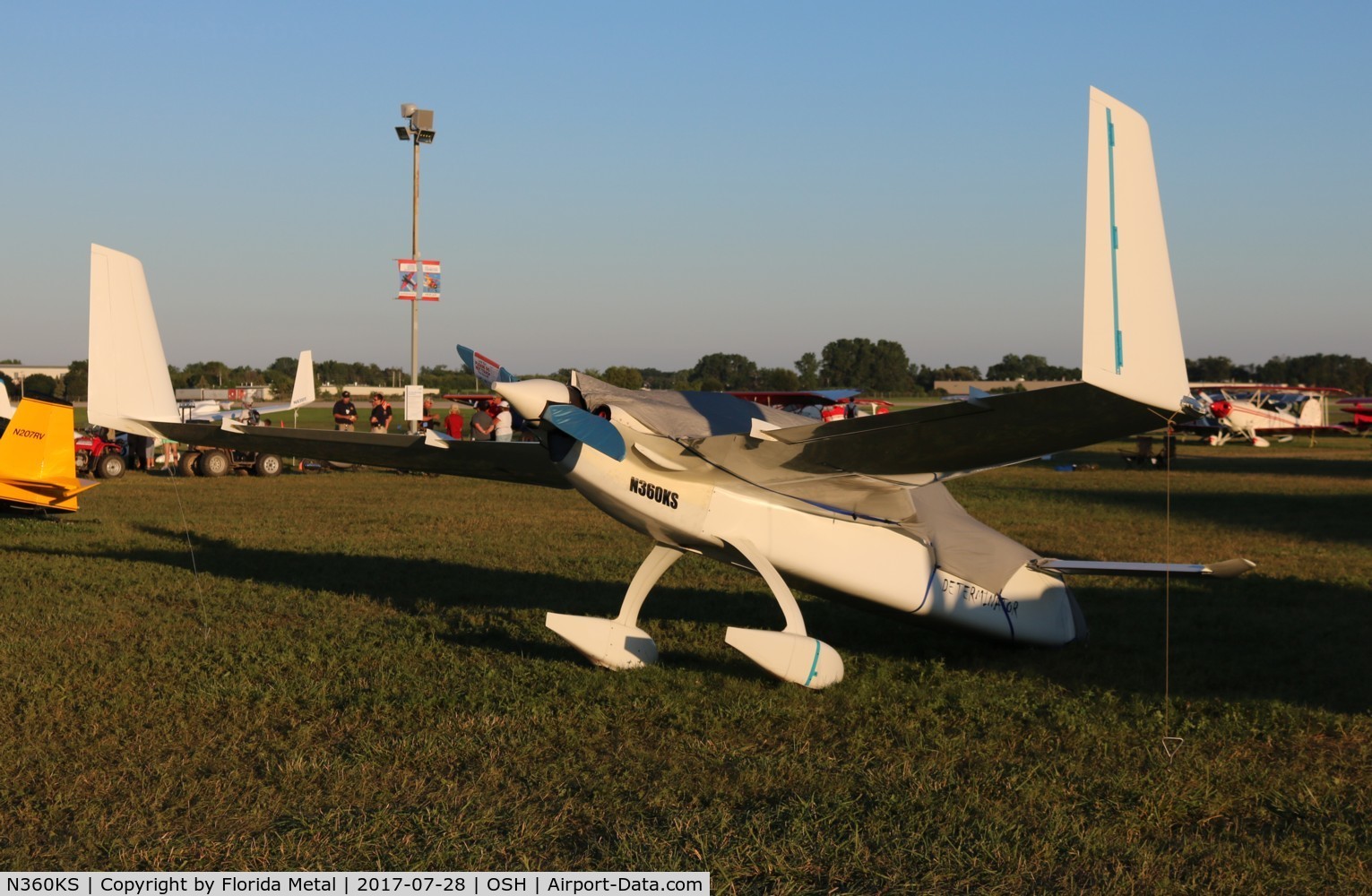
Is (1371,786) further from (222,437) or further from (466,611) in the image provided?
(222,437)

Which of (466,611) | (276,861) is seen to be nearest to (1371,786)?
(276,861)

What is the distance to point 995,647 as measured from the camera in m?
8.19

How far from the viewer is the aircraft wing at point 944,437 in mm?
5082

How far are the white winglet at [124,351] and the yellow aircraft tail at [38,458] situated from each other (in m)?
7.37

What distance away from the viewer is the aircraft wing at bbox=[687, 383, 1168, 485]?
508 cm

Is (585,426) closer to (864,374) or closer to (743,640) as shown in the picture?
(743,640)

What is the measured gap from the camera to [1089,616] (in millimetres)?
9477

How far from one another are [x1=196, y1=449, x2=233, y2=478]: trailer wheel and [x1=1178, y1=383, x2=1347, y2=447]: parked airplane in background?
29191 mm

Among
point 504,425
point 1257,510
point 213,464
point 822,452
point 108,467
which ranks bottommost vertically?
point 108,467

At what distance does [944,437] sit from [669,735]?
7.06 ft

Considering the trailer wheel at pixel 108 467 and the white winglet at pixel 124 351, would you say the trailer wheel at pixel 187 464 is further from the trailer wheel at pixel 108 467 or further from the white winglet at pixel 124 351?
the white winglet at pixel 124 351

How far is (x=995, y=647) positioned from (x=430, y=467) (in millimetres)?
4617

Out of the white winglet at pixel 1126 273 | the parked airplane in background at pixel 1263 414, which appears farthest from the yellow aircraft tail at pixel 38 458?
the parked airplane in background at pixel 1263 414

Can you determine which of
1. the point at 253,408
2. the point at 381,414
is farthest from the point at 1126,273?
the point at 253,408
